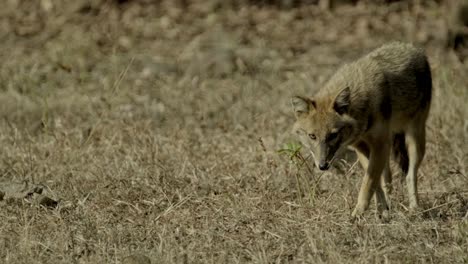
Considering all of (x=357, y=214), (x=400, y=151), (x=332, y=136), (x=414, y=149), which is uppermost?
(x=332, y=136)

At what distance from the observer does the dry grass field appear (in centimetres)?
648

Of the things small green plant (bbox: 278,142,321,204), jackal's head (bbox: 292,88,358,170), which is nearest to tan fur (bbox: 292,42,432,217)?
jackal's head (bbox: 292,88,358,170)

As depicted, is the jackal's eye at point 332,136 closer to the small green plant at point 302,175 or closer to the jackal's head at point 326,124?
the jackal's head at point 326,124

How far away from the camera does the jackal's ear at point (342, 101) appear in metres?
7.35

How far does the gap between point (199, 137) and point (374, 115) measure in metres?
2.67

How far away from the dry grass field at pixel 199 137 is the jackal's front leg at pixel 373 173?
0.38 feet

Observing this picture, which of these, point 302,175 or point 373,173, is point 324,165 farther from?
point 302,175

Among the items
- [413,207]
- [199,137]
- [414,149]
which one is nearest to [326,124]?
[413,207]

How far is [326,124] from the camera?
24.0 feet

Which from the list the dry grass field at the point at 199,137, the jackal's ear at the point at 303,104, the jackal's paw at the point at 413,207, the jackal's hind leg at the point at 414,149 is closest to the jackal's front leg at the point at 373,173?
the dry grass field at the point at 199,137

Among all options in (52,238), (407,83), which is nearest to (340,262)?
(52,238)

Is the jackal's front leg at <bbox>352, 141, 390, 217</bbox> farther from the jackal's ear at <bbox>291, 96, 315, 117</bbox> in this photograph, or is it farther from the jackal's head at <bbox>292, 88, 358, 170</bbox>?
the jackal's ear at <bbox>291, 96, 315, 117</bbox>

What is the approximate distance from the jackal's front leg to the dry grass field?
12 centimetres

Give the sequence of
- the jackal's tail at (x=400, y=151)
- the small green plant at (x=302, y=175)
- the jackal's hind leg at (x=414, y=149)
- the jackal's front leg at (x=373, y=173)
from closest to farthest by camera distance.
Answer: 1. the small green plant at (x=302, y=175)
2. the jackal's front leg at (x=373, y=173)
3. the jackal's hind leg at (x=414, y=149)
4. the jackal's tail at (x=400, y=151)
